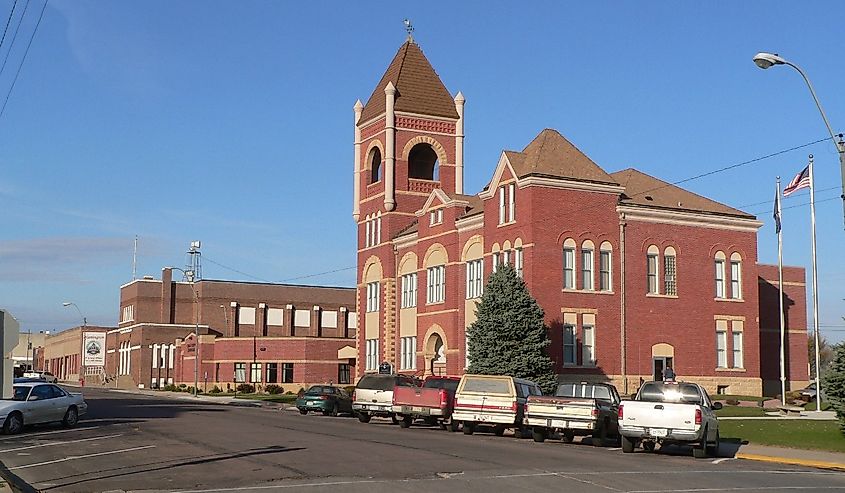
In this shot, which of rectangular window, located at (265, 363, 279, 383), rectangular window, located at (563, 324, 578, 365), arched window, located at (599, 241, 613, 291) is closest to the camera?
rectangular window, located at (563, 324, 578, 365)

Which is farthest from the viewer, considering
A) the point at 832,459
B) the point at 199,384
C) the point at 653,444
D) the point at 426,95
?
the point at 199,384

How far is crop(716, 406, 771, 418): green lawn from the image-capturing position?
43.2m

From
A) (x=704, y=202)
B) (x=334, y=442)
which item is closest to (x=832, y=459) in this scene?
→ (x=334, y=442)

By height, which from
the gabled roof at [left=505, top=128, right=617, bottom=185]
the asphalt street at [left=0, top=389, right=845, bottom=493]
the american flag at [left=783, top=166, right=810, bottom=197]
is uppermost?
the gabled roof at [left=505, top=128, right=617, bottom=185]

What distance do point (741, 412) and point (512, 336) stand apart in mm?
11104

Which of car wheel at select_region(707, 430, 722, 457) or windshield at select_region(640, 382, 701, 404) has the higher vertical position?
windshield at select_region(640, 382, 701, 404)

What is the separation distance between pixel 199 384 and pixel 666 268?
189ft

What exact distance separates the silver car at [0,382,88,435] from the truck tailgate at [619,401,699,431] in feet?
58.6

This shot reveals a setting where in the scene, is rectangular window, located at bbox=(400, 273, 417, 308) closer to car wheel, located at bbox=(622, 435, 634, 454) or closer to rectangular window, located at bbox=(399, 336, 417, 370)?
rectangular window, located at bbox=(399, 336, 417, 370)

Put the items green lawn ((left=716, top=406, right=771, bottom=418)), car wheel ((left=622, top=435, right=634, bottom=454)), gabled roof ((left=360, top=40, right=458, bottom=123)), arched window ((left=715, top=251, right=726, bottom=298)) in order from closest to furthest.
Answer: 1. car wheel ((left=622, top=435, right=634, bottom=454))
2. green lawn ((left=716, top=406, right=771, bottom=418))
3. arched window ((left=715, top=251, right=726, bottom=298))
4. gabled roof ((left=360, top=40, right=458, bottom=123))

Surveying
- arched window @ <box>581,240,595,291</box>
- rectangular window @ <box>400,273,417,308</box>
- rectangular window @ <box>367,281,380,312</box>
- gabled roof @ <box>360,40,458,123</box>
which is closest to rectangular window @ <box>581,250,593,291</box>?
arched window @ <box>581,240,595,291</box>

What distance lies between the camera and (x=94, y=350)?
135m

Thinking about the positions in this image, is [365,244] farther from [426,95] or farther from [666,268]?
[666,268]

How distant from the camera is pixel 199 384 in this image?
330ft
